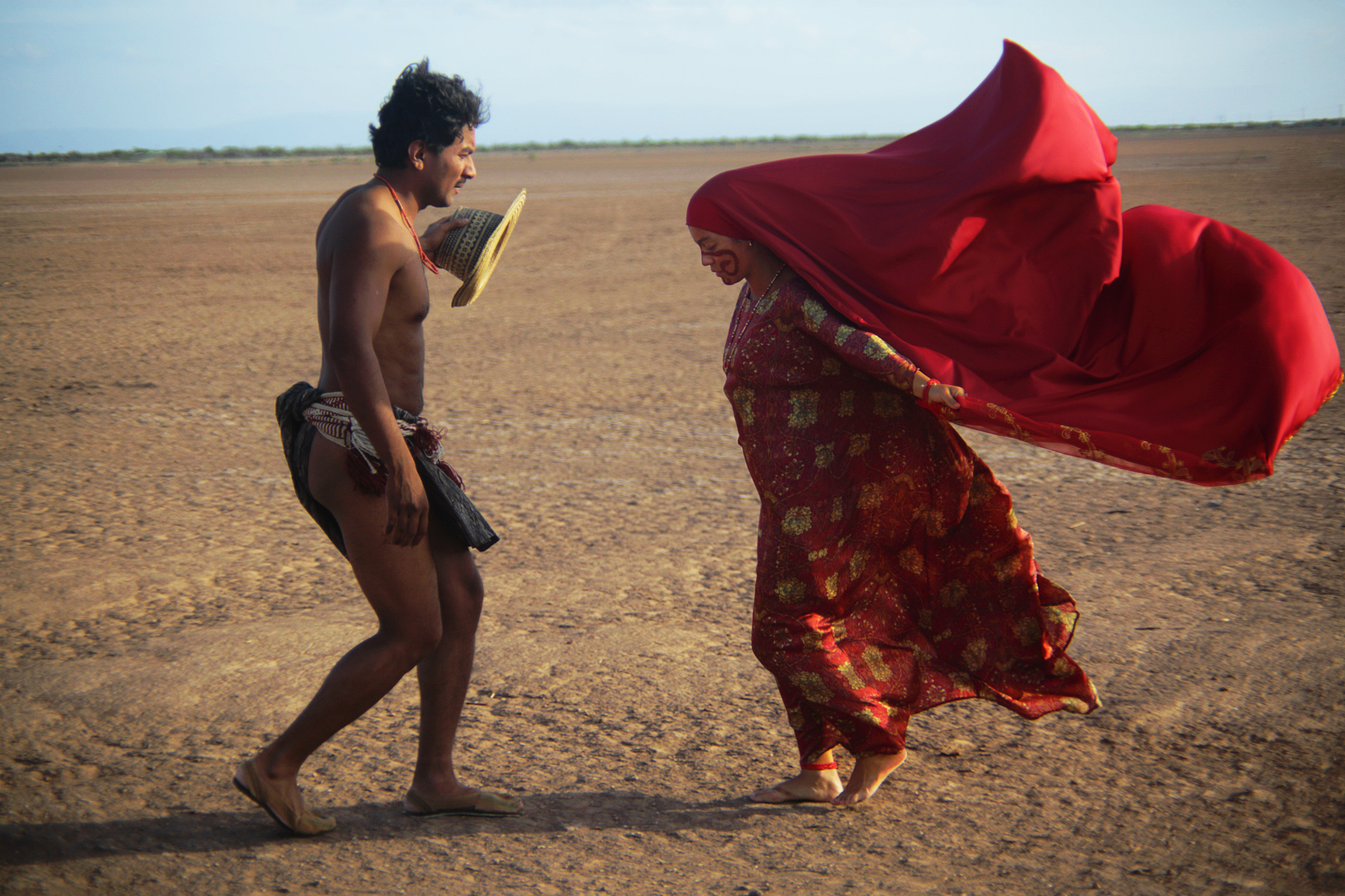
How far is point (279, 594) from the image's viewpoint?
4742mm

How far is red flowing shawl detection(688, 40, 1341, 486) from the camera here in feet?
9.49

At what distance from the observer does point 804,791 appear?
317 centimetres

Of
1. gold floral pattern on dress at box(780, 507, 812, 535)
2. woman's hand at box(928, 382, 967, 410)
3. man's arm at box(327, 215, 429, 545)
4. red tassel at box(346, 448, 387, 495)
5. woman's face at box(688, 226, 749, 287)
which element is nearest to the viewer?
man's arm at box(327, 215, 429, 545)

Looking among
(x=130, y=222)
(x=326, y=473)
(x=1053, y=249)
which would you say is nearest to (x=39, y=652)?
(x=326, y=473)

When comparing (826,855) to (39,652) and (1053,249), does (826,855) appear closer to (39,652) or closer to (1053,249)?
(1053,249)

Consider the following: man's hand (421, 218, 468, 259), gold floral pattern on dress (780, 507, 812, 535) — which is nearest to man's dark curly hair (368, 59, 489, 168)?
man's hand (421, 218, 468, 259)

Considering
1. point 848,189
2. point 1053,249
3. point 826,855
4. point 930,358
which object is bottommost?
point 826,855

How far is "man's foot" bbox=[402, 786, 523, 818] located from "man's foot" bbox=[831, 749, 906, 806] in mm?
972

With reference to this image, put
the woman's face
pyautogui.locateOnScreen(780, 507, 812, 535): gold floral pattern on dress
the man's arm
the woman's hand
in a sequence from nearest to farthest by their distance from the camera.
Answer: the man's arm → the woman's hand → pyautogui.locateOnScreen(780, 507, 812, 535): gold floral pattern on dress → the woman's face

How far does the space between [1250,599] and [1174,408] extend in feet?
6.79

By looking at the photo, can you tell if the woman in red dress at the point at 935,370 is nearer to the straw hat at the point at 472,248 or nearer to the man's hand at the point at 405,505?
the straw hat at the point at 472,248

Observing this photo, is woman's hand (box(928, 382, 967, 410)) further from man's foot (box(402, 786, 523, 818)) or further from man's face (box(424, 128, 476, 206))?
man's foot (box(402, 786, 523, 818))

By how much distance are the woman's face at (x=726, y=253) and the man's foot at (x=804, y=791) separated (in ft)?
5.00

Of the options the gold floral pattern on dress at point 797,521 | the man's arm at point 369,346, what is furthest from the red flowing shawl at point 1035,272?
the man's arm at point 369,346
